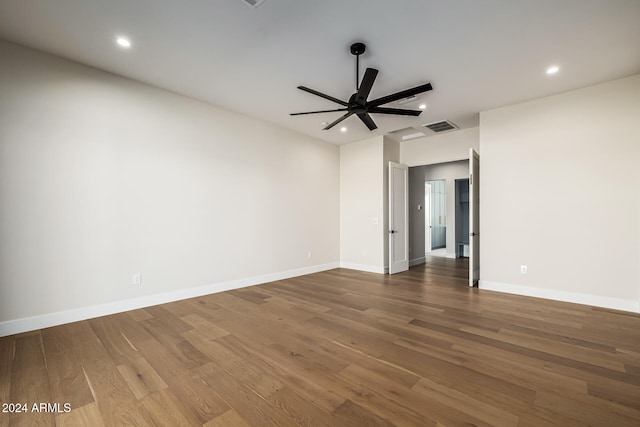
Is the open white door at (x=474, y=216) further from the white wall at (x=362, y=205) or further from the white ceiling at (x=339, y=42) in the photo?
the white wall at (x=362, y=205)

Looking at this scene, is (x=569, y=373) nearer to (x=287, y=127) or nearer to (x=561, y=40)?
(x=561, y=40)

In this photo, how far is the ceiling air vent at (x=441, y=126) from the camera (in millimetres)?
5078

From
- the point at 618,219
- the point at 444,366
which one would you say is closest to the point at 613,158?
the point at 618,219

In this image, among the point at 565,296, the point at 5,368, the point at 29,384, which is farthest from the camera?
the point at 565,296

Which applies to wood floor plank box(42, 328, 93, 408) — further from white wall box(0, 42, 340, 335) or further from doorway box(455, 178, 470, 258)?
doorway box(455, 178, 470, 258)

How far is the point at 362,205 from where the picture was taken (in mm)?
6301

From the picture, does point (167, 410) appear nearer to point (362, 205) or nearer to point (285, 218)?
Answer: point (285, 218)

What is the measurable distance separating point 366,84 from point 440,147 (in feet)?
12.3

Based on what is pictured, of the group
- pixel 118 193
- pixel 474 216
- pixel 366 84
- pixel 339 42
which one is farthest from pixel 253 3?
pixel 474 216

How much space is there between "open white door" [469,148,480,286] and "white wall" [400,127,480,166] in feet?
1.82

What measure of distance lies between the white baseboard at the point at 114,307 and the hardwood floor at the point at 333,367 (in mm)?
141

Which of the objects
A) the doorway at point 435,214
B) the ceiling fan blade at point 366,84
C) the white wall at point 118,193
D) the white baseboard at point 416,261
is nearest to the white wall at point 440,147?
the white baseboard at point 416,261

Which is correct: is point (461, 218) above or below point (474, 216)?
below

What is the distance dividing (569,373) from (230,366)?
2.67 m
